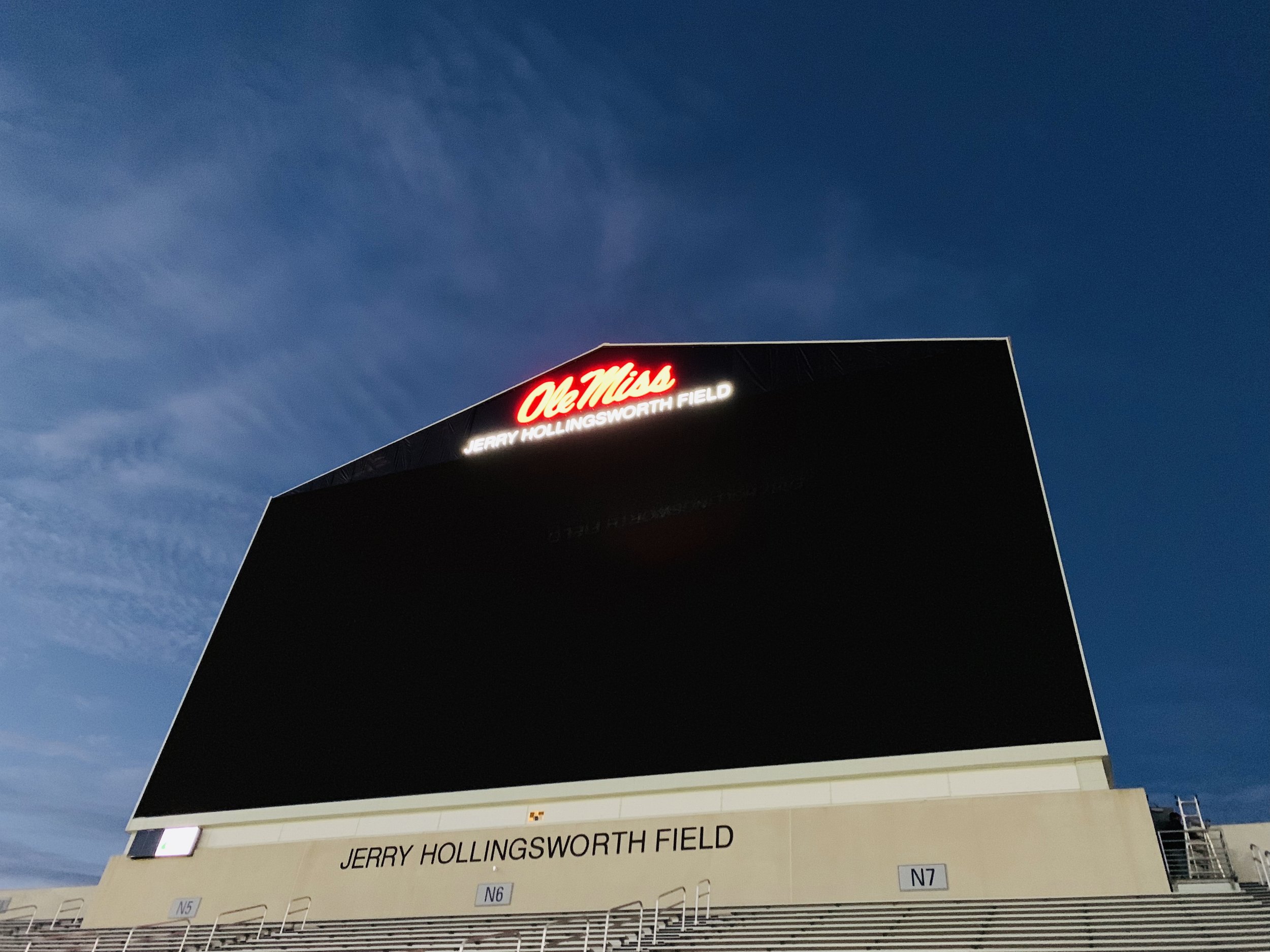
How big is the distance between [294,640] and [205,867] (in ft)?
15.3

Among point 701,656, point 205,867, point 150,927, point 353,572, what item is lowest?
point 150,927

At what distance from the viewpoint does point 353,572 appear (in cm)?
2097

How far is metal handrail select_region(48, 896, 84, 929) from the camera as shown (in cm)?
2062

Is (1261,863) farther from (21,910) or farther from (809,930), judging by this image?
(21,910)

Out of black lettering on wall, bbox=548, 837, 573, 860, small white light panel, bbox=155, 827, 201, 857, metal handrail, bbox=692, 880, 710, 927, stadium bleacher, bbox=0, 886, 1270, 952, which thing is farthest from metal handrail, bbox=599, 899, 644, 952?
small white light panel, bbox=155, 827, 201, 857

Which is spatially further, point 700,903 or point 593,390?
point 593,390

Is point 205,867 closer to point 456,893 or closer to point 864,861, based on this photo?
point 456,893

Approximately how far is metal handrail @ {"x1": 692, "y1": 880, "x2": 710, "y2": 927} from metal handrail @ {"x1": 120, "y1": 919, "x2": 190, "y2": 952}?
848 cm

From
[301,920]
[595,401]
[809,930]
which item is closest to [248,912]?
[301,920]

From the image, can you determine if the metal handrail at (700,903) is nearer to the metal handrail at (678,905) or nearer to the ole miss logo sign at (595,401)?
the metal handrail at (678,905)

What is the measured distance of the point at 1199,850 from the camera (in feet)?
41.6

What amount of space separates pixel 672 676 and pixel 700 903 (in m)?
3.66

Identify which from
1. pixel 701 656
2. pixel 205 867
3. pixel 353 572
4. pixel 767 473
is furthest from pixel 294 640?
pixel 767 473

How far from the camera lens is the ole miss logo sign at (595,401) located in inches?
795
